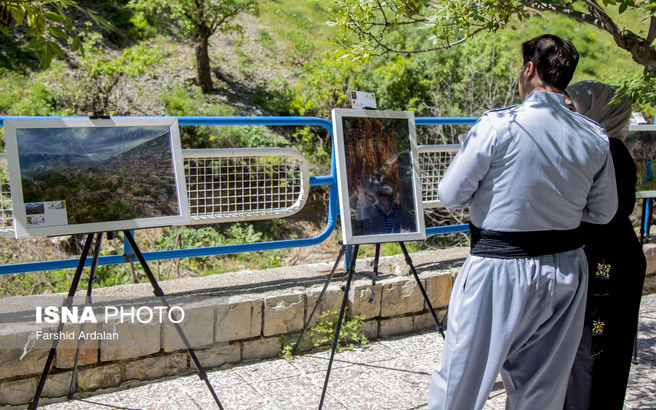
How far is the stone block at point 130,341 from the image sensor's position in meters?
3.55

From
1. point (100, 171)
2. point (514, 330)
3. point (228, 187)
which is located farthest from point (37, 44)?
point (514, 330)

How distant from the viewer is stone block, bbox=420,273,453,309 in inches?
185

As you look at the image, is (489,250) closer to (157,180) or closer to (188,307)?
(157,180)

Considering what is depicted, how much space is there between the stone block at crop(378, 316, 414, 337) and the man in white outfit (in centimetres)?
209

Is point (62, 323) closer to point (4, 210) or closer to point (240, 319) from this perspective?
point (4, 210)

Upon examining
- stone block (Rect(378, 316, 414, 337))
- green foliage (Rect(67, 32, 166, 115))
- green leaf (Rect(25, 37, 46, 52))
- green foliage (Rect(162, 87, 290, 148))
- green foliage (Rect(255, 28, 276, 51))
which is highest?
green foliage (Rect(255, 28, 276, 51))

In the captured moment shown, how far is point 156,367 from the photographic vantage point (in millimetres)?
3742

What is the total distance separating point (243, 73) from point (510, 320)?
1211 centimetres

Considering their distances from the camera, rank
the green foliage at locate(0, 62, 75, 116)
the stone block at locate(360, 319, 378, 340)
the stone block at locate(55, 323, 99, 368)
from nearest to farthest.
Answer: the stone block at locate(55, 323, 99, 368)
the stone block at locate(360, 319, 378, 340)
the green foliage at locate(0, 62, 75, 116)

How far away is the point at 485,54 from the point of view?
1102cm

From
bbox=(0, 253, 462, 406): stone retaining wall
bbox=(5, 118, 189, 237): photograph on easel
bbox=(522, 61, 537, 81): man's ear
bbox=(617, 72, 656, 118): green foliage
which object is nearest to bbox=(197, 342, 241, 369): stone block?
bbox=(0, 253, 462, 406): stone retaining wall

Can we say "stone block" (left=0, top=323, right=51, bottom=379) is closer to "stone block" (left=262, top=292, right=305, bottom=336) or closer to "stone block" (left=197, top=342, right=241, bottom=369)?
"stone block" (left=197, top=342, right=241, bottom=369)

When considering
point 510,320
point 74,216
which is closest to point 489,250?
point 510,320

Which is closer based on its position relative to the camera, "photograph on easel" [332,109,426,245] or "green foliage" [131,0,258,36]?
"photograph on easel" [332,109,426,245]
